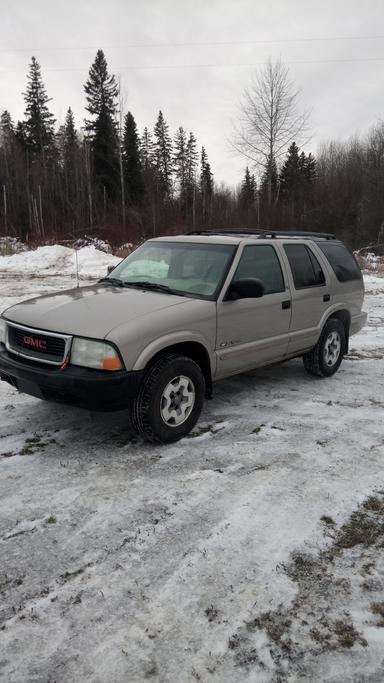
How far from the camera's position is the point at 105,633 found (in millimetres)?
2082

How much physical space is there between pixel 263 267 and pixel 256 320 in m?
0.61

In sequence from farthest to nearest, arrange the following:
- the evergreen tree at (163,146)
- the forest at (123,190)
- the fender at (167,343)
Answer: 1. the evergreen tree at (163,146)
2. the forest at (123,190)
3. the fender at (167,343)

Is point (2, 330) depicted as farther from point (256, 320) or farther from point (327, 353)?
point (327, 353)

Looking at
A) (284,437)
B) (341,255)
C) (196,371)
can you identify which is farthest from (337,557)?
(341,255)

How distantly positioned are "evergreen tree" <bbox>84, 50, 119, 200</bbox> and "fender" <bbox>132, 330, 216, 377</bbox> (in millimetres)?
A: 39401

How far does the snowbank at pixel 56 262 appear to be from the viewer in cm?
1791

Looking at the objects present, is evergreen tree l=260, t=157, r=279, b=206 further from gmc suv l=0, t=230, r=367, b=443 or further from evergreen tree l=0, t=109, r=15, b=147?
gmc suv l=0, t=230, r=367, b=443

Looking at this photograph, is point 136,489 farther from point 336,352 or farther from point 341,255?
point 341,255

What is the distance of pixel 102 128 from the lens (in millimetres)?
42781

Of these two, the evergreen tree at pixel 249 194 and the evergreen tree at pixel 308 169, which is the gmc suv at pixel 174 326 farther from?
the evergreen tree at pixel 308 169

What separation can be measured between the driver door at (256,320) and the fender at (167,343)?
232 millimetres

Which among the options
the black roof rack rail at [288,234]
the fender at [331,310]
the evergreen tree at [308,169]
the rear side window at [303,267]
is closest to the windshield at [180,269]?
the black roof rack rail at [288,234]

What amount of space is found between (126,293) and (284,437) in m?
1.90

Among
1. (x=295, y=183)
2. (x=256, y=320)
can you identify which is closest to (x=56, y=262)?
(x=256, y=320)
